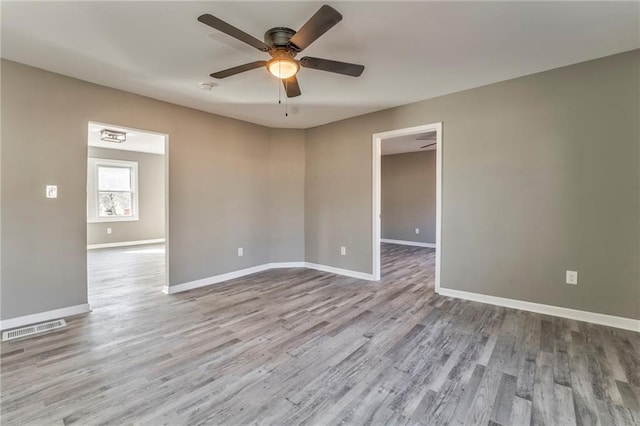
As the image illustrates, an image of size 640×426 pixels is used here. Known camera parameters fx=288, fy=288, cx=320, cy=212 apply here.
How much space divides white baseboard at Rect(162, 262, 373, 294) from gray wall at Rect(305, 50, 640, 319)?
1486 millimetres

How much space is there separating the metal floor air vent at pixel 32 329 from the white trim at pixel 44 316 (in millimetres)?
86

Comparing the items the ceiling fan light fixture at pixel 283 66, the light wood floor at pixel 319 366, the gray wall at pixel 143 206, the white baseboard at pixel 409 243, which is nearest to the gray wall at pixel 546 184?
the light wood floor at pixel 319 366

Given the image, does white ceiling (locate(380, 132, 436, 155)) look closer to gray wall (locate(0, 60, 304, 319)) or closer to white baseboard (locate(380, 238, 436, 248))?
white baseboard (locate(380, 238, 436, 248))

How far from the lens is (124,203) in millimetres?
7555

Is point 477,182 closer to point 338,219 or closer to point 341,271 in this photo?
point 338,219

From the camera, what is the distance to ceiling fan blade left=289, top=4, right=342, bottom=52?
63.6 inches

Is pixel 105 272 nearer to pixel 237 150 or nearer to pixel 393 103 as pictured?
pixel 237 150

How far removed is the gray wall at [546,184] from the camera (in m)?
2.66

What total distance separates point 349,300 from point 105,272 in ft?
13.6

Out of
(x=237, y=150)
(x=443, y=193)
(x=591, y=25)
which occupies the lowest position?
(x=443, y=193)

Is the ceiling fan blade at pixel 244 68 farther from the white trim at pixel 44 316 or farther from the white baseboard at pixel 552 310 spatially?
the white baseboard at pixel 552 310

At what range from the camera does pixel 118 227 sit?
743cm

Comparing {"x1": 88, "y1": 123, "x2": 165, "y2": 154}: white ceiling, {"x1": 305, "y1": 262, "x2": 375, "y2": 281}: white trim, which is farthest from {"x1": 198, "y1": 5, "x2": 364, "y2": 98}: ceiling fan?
{"x1": 88, "y1": 123, "x2": 165, "y2": 154}: white ceiling

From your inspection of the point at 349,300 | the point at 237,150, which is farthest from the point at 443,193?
the point at 237,150
